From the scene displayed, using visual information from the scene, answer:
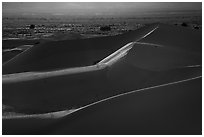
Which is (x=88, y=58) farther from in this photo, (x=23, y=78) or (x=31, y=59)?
(x=23, y=78)

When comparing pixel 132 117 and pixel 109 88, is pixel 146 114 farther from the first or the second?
pixel 109 88

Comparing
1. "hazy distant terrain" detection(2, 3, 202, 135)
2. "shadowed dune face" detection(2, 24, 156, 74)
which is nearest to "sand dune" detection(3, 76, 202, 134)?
"hazy distant terrain" detection(2, 3, 202, 135)

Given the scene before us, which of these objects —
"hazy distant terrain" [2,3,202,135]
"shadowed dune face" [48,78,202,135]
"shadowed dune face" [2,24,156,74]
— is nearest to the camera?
"shadowed dune face" [48,78,202,135]

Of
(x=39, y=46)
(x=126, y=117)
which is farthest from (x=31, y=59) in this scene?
(x=126, y=117)

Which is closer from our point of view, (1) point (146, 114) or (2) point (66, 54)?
(1) point (146, 114)

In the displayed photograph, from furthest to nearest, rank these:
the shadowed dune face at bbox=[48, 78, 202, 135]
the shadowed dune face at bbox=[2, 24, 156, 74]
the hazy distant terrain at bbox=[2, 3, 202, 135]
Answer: the shadowed dune face at bbox=[2, 24, 156, 74]
the hazy distant terrain at bbox=[2, 3, 202, 135]
the shadowed dune face at bbox=[48, 78, 202, 135]

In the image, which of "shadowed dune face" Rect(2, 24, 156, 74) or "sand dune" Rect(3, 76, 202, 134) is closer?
"sand dune" Rect(3, 76, 202, 134)

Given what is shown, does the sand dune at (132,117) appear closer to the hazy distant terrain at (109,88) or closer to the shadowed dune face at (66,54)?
the hazy distant terrain at (109,88)

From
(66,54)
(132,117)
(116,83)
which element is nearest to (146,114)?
(132,117)

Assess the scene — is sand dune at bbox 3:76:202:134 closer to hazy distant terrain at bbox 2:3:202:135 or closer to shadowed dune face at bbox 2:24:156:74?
hazy distant terrain at bbox 2:3:202:135

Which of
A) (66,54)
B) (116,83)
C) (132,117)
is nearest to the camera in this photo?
(132,117)
